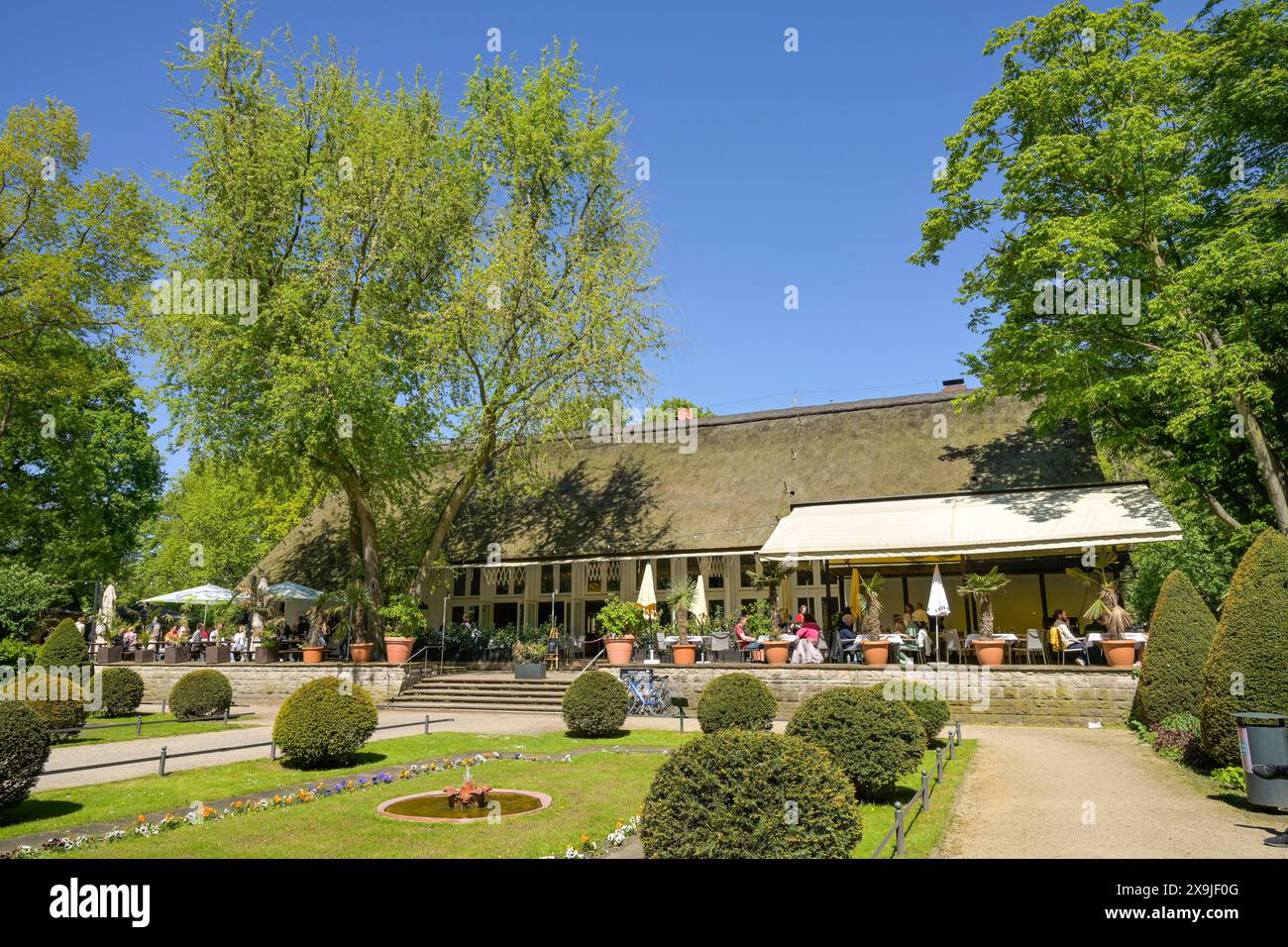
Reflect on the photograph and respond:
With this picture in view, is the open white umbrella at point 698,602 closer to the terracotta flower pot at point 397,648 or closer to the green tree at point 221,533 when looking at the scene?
the terracotta flower pot at point 397,648

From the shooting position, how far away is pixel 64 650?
18.6 meters

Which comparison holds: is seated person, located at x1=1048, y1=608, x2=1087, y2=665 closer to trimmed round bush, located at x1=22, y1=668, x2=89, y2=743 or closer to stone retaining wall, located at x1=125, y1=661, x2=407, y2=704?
stone retaining wall, located at x1=125, y1=661, x2=407, y2=704

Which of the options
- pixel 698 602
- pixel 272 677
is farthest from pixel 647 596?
pixel 272 677

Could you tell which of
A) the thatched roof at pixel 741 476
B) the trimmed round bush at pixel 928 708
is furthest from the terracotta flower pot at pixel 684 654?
the trimmed round bush at pixel 928 708

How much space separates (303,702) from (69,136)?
27334 millimetres

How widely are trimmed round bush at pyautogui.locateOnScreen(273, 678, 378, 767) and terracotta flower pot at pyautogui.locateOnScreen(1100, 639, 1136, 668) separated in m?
15.4

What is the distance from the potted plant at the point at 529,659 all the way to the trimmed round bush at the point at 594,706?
19.9 ft

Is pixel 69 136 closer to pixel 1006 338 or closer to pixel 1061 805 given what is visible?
pixel 1006 338

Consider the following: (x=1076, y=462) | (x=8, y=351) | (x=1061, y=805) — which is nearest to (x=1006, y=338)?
(x=1076, y=462)

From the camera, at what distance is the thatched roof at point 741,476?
2472 centimetres

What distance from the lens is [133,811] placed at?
9.70 m

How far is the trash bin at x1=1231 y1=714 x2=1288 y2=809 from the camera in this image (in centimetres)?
869

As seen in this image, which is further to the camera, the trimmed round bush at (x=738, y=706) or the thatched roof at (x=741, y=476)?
the thatched roof at (x=741, y=476)

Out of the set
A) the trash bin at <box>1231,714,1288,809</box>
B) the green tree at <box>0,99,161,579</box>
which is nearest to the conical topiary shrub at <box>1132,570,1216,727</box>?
the trash bin at <box>1231,714,1288,809</box>
